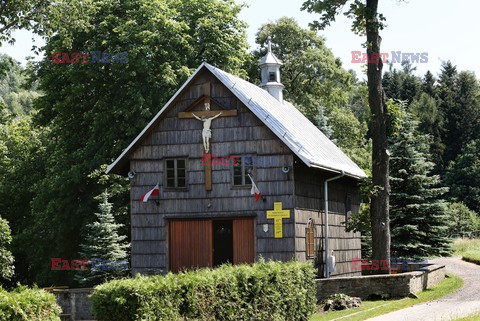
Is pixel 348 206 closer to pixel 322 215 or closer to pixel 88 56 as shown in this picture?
pixel 322 215

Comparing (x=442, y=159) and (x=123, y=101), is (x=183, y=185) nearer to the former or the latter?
(x=123, y=101)

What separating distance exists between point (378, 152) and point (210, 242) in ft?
21.0

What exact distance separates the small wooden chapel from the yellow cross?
32mm

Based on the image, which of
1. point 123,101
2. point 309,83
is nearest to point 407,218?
point 123,101

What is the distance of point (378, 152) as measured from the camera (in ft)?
90.8

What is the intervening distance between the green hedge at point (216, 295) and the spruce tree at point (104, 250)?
1502cm

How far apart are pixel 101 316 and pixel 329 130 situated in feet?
123

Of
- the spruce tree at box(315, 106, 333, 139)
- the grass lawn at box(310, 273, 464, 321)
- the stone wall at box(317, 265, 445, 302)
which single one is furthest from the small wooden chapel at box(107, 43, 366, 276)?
the spruce tree at box(315, 106, 333, 139)

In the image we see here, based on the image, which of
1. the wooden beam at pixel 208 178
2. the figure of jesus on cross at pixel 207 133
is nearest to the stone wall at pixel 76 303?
the wooden beam at pixel 208 178

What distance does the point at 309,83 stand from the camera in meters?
52.8

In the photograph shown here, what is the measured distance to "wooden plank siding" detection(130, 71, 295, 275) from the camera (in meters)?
26.1

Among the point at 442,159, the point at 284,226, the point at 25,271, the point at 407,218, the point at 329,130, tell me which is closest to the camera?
the point at 284,226

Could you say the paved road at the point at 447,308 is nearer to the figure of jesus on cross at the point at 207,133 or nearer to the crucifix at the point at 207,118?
the crucifix at the point at 207,118

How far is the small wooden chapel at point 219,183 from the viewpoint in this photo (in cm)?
2612
